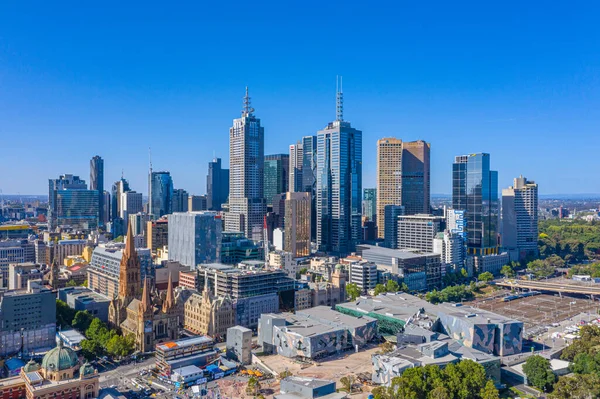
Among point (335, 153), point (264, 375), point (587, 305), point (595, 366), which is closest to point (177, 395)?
point (264, 375)

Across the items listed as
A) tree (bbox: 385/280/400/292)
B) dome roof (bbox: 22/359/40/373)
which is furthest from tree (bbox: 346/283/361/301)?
dome roof (bbox: 22/359/40/373)

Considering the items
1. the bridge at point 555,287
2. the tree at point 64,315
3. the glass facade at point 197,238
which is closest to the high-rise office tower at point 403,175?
the bridge at point 555,287

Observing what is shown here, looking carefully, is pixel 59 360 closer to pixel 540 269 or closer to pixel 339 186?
pixel 339 186

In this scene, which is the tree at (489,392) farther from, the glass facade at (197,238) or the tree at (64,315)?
the glass facade at (197,238)

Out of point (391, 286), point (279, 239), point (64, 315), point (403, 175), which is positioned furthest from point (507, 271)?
point (64, 315)

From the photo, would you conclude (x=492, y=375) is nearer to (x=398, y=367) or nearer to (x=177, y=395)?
(x=398, y=367)

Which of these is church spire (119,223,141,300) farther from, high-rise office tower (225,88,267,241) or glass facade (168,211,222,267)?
high-rise office tower (225,88,267,241)
